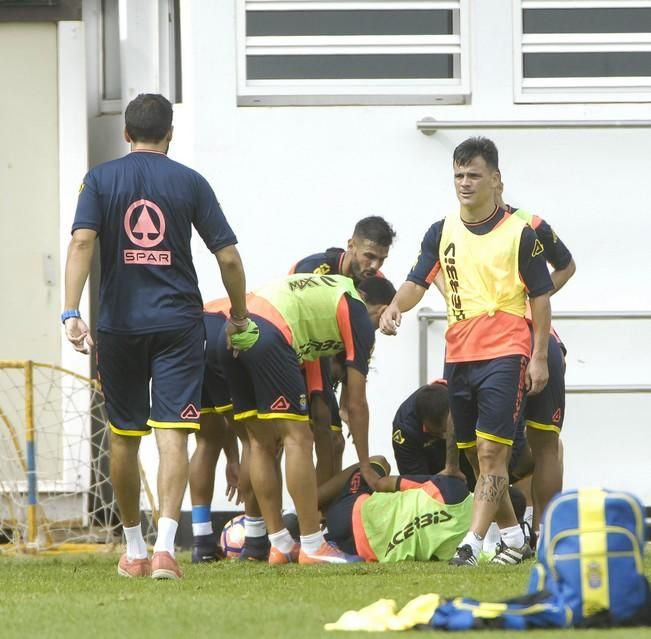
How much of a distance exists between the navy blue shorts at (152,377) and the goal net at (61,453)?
11.1ft

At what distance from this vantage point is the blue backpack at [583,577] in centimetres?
433

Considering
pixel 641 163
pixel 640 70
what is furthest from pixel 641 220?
pixel 640 70

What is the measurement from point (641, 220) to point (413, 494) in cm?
295

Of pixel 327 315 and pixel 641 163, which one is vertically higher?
pixel 641 163

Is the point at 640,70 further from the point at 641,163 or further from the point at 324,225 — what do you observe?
the point at 324,225

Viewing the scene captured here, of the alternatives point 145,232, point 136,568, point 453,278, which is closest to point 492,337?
point 453,278

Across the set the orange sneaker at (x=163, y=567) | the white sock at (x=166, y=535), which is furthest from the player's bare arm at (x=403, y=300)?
the orange sneaker at (x=163, y=567)

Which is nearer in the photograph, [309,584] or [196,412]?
[309,584]

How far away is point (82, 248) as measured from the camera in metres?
6.29

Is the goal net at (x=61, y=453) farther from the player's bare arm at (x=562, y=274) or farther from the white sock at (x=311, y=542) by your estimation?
the player's bare arm at (x=562, y=274)

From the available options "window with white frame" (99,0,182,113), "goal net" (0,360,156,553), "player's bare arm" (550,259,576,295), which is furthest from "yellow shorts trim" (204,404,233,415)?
"window with white frame" (99,0,182,113)

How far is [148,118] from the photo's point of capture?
6469 mm

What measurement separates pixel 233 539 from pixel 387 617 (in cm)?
367

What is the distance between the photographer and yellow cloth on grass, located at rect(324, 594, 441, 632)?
14.4 ft
